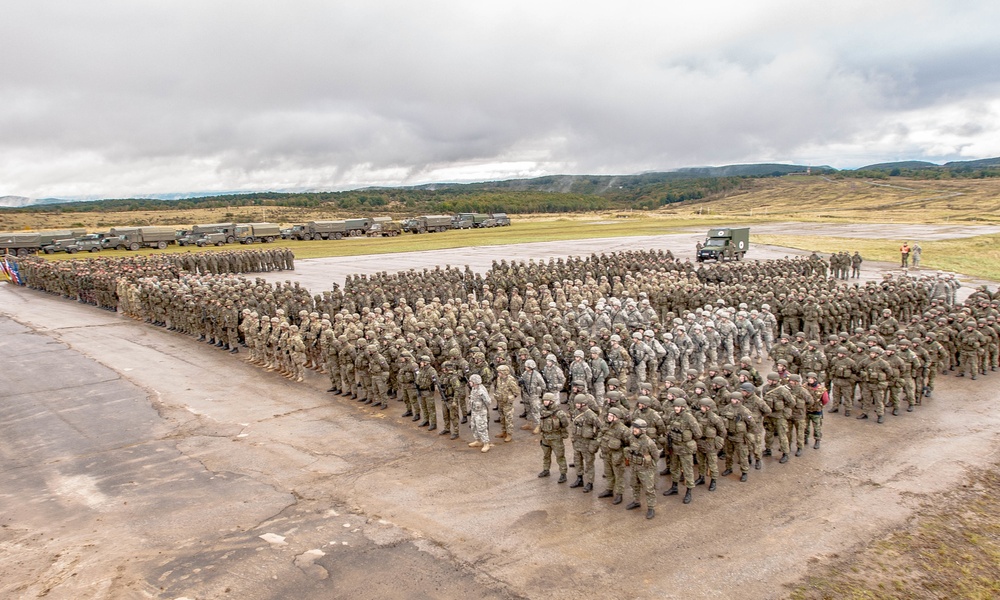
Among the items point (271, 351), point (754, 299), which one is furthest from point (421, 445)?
point (754, 299)

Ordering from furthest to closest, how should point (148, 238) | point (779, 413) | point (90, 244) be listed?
point (148, 238) → point (90, 244) → point (779, 413)

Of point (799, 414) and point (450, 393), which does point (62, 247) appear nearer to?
point (450, 393)

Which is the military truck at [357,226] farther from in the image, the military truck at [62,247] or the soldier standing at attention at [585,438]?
the soldier standing at attention at [585,438]

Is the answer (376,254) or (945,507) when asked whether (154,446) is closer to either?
(945,507)

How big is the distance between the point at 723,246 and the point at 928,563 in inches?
1241

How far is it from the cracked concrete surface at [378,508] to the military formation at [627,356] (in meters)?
0.62

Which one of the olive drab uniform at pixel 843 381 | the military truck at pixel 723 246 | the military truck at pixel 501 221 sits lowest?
the olive drab uniform at pixel 843 381

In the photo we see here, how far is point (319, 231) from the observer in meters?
66.8

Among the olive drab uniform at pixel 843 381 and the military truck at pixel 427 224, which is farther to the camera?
the military truck at pixel 427 224

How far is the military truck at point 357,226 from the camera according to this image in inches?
2724

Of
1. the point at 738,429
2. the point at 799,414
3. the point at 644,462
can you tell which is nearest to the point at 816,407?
the point at 799,414

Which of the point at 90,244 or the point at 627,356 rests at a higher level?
the point at 90,244

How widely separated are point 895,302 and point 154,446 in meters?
21.4

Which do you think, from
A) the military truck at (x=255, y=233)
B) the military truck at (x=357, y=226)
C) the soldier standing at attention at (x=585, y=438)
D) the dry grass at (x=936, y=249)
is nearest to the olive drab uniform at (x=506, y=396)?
the soldier standing at attention at (x=585, y=438)
